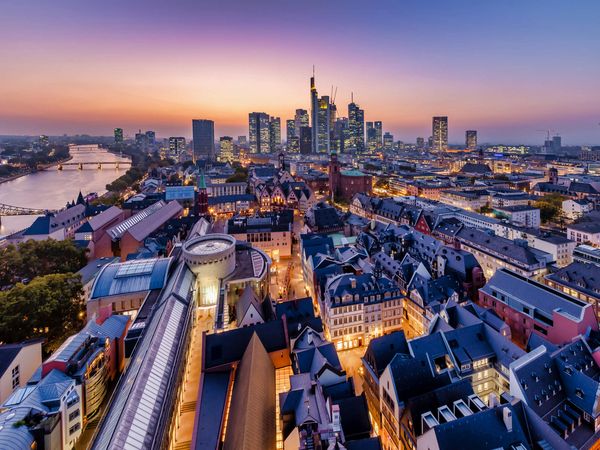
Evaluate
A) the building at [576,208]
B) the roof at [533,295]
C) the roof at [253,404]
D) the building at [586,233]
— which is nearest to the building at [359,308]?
the roof at [253,404]

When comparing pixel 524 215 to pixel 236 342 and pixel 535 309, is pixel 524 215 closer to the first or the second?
pixel 535 309

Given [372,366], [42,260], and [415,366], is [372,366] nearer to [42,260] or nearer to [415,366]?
[415,366]

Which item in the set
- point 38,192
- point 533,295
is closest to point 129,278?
point 533,295

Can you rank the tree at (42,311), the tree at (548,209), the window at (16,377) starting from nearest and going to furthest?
the window at (16,377), the tree at (42,311), the tree at (548,209)

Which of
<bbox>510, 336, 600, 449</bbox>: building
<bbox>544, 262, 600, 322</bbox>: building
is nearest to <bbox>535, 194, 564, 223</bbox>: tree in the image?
<bbox>544, 262, 600, 322</bbox>: building

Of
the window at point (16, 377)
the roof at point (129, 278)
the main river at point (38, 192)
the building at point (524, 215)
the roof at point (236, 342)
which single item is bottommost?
the window at point (16, 377)

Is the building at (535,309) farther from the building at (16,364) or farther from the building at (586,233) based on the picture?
the building at (16,364)
